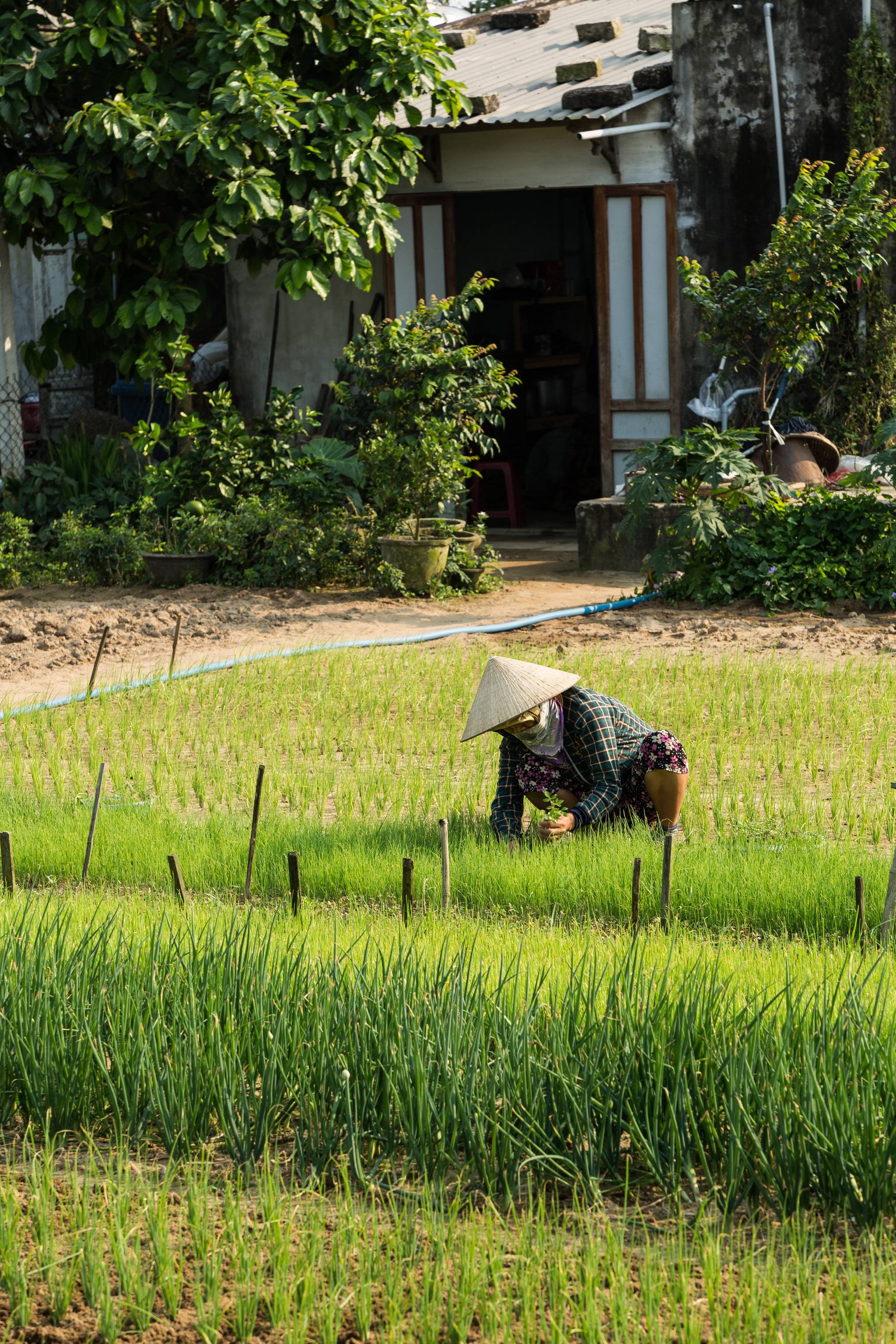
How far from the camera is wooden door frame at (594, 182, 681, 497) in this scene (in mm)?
12461

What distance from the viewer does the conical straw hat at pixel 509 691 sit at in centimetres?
475

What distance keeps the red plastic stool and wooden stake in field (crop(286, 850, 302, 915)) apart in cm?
959

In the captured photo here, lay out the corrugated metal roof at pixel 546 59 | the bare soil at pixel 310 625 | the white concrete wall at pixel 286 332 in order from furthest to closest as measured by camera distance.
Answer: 1. the white concrete wall at pixel 286 332
2. the corrugated metal roof at pixel 546 59
3. the bare soil at pixel 310 625

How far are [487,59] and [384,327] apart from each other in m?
5.60

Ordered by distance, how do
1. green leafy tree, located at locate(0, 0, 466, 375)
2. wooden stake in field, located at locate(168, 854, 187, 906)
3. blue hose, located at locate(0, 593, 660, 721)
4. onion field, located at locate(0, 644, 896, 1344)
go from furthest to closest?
green leafy tree, located at locate(0, 0, 466, 375) → blue hose, located at locate(0, 593, 660, 721) → wooden stake in field, located at locate(168, 854, 187, 906) → onion field, located at locate(0, 644, 896, 1344)

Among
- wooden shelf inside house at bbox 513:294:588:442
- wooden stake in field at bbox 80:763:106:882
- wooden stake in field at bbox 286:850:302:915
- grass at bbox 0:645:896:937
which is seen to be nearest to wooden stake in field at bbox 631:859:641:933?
grass at bbox 0:645:896:937

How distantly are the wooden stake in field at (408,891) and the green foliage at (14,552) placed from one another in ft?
24.6

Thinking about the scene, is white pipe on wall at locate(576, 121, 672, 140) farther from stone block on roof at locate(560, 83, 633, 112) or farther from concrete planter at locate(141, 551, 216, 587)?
concrete planter at locate(141, 551, 216, 587)

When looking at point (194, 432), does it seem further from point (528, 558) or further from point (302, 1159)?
point (302, 1159)

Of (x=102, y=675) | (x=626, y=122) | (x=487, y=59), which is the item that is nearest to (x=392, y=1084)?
(x=102, y=675)

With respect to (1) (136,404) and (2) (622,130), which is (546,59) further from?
(1) (136,404)

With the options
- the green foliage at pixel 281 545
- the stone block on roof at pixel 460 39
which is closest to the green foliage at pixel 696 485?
the green foliage at pixel 281 545

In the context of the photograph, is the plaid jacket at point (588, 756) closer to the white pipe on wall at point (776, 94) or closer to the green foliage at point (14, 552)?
the green foliage at point (14, 552)

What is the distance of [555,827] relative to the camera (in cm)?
500
